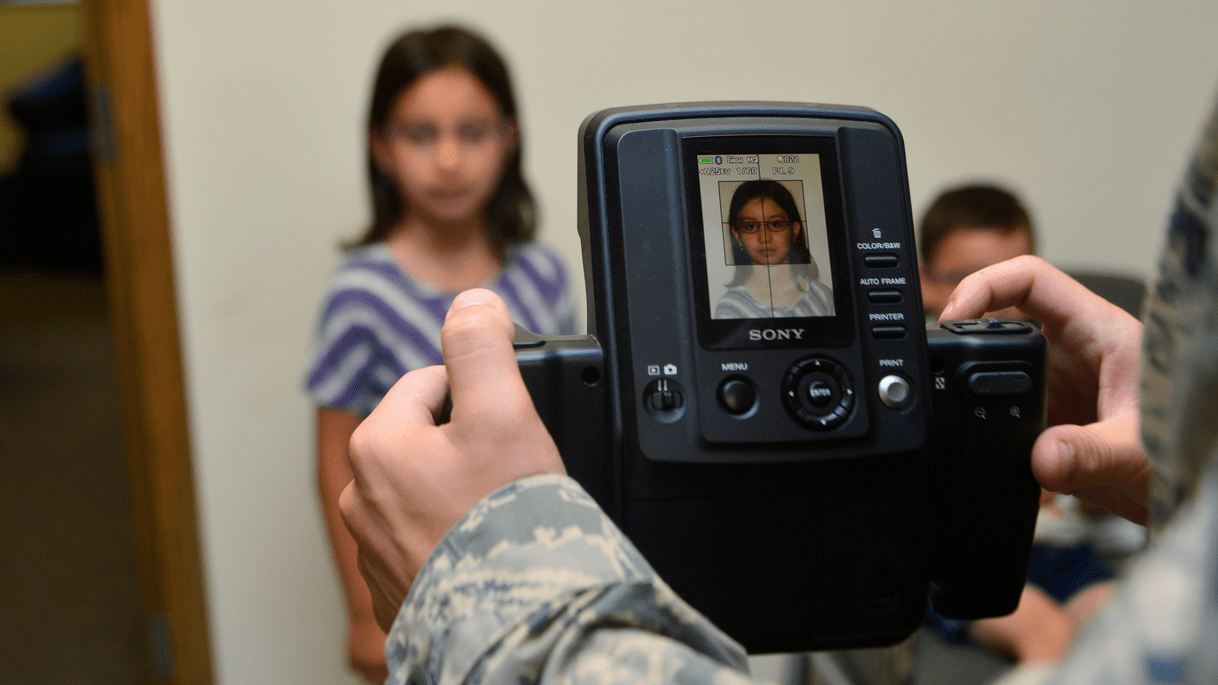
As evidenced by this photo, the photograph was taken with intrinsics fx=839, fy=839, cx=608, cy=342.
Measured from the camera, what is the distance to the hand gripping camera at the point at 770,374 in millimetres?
359

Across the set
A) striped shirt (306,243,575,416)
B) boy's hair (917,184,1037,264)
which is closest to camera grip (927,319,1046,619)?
striped shirt (306,243,575,416)

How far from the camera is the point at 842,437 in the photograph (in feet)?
1.19

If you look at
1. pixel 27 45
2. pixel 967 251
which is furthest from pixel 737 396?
pixel 27 45

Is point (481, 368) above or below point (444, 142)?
below

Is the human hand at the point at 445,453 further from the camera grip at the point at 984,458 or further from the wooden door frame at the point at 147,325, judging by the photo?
the wooden door frame at the point at 147,325

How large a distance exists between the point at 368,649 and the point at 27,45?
4873mm

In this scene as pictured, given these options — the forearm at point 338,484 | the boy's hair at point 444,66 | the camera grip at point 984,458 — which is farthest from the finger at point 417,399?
the boy's hair at point 444,66

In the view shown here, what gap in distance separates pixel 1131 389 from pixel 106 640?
1706 millimetres

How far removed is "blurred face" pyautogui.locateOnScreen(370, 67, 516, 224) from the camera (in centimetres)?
90

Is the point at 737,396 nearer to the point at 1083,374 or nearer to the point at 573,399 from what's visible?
the point at 573,399

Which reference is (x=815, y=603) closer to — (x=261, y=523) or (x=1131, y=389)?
(x=1131, y=389)

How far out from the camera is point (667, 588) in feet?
0.85

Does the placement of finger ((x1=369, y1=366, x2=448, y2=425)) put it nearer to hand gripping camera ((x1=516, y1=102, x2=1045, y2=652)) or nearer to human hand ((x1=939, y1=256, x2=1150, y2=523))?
hand gripping camera ((x1=516, y1=102, x2=1045, y2=652))

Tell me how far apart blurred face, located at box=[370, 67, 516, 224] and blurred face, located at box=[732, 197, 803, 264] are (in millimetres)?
576
